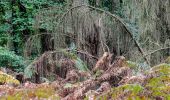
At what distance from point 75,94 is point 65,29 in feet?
9.96

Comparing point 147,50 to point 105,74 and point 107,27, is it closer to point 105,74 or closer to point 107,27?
point 107,27

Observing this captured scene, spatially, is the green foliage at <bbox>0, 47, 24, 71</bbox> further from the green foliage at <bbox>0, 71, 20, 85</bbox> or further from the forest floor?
the forest floor

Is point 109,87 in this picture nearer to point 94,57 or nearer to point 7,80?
point 7,80

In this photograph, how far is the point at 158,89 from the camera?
7.20ft

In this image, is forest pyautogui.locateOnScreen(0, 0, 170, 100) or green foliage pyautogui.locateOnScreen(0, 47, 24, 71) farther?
green foliage pyautogui.locateOnScreen(0, 47, 24, 71)

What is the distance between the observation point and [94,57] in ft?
16.0

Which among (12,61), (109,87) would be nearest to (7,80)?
(109,87)

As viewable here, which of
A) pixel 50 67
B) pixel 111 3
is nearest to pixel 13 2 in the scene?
pixel 111 3

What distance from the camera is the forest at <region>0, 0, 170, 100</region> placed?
2449 millimetres

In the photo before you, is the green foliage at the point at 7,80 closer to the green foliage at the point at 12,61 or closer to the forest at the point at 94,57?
the forest at the point at 94,57

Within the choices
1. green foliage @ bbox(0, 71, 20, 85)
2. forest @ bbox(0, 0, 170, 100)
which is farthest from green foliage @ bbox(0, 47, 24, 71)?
green foliage @ bbox(0, 71, 20, 85)

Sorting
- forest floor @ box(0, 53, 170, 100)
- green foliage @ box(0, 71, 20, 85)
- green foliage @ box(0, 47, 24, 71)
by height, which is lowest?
green foliage @ box(0, 47, 24, 71)

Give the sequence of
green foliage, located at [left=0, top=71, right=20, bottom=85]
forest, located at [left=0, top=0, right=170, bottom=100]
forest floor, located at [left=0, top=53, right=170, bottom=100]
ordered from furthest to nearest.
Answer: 1. green foliage, located at [left=0, top=71, right=20, bottom=85]
2. forest, located at [left=0, top=0, right=170, bottom=100]
3. forest floor, located at [left=0, top=53, right=170, bottom=100]

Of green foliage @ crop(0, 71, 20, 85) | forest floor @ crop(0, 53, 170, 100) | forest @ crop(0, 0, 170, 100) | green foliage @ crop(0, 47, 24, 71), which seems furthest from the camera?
green foliage @ crop(0, 47, 24, 71)
